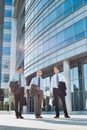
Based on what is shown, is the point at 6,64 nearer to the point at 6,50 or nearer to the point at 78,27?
the point at 6,50

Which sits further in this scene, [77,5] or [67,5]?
[67,5]

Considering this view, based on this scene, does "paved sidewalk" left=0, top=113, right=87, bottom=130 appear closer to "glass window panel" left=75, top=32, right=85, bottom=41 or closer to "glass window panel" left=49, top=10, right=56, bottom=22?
"glass window panel" left=75, top=32, right=85, bottom=41

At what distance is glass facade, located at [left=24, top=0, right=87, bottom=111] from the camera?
2209 centimetres

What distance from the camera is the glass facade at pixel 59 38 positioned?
2209 centimetres

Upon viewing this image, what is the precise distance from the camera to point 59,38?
80.2ft

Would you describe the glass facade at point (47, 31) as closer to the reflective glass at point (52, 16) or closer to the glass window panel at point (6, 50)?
the reflective glass at point (52, 16)

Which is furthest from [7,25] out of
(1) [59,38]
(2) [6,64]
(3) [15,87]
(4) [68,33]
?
(3) [15,87]

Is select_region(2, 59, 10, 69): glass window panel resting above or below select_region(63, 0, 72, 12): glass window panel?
below

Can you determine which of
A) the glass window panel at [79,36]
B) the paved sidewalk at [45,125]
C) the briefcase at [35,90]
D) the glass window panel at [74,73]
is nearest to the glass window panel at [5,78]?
the glass window panel at [74,73]

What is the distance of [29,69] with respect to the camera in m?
31.0

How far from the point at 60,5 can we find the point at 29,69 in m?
9.55

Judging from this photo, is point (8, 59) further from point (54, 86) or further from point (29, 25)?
point (54, 86)

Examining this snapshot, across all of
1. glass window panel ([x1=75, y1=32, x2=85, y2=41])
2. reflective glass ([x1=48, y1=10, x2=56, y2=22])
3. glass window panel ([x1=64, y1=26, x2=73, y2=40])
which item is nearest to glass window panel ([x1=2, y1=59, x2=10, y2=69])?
reflective glass ([x1=48, y1=10, x2=56, y2=22])

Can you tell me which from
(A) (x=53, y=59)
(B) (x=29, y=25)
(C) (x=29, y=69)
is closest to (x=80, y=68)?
(A) (x=53, y=59)
